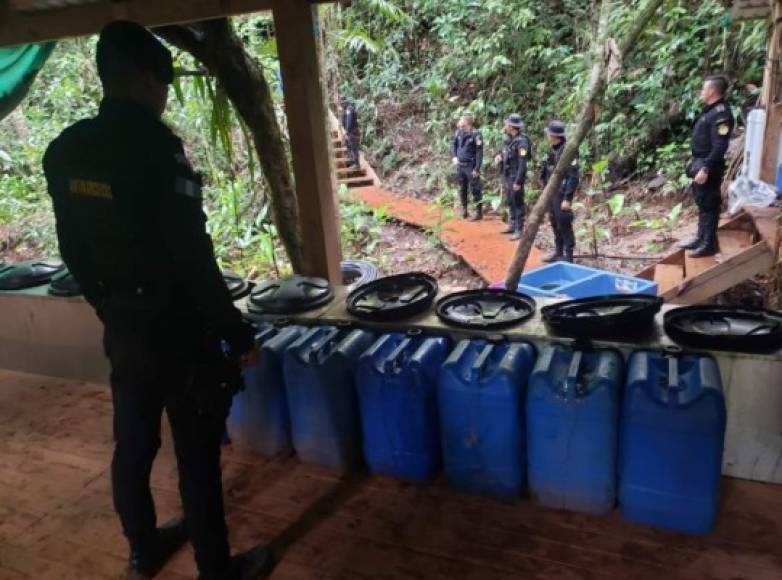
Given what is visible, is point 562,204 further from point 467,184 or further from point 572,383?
point 572,383

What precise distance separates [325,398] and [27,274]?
94.1 inches

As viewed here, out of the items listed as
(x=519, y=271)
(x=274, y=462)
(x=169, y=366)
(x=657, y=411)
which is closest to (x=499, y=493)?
(x=657, y=411)

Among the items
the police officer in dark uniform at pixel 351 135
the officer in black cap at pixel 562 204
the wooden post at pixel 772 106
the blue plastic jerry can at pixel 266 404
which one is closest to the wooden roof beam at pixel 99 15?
the blue plastic jerry can at pixel 266 404

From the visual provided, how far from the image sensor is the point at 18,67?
3.68 meters

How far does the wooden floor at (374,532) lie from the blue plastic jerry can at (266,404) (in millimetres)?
84

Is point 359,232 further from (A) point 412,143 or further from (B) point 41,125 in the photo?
(B) point 41,125

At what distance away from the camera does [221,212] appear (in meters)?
8.26

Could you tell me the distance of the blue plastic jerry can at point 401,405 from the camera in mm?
2156

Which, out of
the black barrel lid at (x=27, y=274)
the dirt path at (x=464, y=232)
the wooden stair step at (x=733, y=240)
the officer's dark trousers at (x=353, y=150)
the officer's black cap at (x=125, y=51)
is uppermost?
the officer's black cap at (x=125, y=51)

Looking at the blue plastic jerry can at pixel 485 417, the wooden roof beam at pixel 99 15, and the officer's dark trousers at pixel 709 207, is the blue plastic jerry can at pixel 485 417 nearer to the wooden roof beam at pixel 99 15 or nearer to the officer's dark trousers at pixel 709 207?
the wooden roof beam at pixel 99 15

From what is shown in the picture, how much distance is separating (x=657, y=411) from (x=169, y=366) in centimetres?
149

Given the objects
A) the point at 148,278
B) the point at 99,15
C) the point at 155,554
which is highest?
the point at 99,15

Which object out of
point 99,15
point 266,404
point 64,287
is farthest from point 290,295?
point 99,15

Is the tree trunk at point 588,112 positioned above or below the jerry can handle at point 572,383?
above
